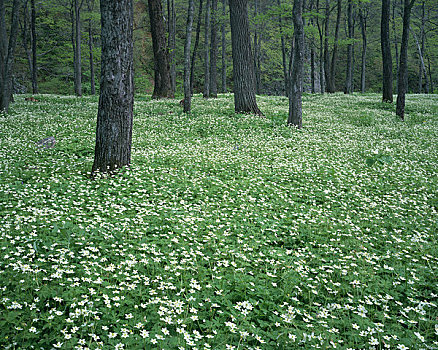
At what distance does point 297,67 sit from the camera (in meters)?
11.7

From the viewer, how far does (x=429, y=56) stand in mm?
43000

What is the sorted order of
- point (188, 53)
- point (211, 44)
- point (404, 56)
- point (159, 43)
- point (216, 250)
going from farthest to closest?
point (211, 44) < point (159, 43) < point (404, 56) < point (188, 53) < point (216, 250)

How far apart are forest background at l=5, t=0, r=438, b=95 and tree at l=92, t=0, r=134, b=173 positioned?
13.7 metres

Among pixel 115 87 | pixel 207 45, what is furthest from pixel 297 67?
pixel 207 45

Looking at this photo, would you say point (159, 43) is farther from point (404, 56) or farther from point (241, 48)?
point (404, 56)

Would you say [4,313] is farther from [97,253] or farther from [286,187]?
[286,187]

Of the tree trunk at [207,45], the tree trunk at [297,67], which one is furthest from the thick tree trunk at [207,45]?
the tree trunk at [297,67]

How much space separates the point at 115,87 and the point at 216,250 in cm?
420

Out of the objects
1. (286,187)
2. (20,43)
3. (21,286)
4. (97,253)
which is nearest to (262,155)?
(286,187)

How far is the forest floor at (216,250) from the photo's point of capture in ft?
9.62

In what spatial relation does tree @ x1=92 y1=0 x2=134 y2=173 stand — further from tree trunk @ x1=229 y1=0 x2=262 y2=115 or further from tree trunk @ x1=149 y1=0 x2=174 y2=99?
tree trunk @ x1=149 y1=0 x2=174 y2=99

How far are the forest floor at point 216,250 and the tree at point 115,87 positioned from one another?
51 cm

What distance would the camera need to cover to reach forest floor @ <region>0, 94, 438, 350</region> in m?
2.93

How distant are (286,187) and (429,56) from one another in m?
49.1
